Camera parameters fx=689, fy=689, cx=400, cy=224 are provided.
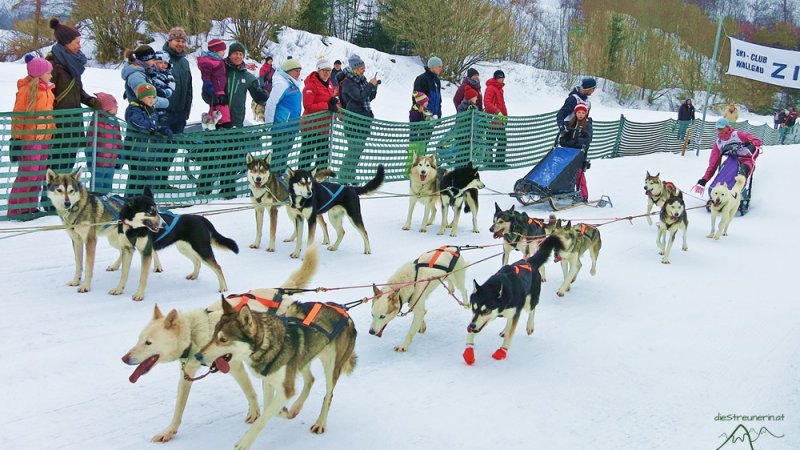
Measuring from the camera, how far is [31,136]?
20.6 ft

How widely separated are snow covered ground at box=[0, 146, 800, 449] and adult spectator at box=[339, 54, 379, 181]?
254 cm

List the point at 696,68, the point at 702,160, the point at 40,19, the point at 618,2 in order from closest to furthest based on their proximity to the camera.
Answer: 1. the point at 702,160
2. the point at 40,19
3. the point at 696,68
4. the point at 618,2

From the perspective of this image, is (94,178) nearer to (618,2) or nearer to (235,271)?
(235,271)

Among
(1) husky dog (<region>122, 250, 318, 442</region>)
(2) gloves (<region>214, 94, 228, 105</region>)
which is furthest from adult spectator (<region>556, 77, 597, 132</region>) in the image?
(1) husky dog (<region>122, 250, 318, 442</region>)

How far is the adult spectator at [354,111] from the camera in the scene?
30.9 feet

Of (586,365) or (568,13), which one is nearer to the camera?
(586,365)

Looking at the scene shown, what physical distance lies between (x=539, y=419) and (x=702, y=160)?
44.3 ft

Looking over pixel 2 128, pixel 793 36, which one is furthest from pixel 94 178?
pixel 793 36

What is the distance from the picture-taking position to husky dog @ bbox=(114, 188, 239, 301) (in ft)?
16.0

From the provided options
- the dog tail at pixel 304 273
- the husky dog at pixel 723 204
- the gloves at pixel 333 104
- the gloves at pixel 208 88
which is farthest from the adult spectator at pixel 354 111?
the dog tail at pixel 304 273

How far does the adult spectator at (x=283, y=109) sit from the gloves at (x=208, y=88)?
2.87 ft

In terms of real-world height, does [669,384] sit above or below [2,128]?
below

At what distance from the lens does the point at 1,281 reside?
5160 millimetres

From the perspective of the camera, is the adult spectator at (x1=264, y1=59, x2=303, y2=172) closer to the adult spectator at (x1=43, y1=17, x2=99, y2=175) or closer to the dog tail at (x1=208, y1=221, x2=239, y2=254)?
the adult spectator at (x1=43, y1=17, x2=99, y2=175)
